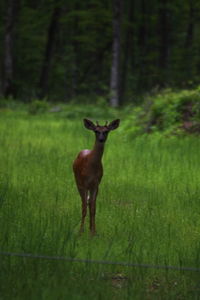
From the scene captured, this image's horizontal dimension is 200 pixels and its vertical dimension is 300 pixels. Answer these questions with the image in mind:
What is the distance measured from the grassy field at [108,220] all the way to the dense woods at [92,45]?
14.5 meters

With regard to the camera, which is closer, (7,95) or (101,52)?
(7,95)

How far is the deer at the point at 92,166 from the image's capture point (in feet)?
20.2

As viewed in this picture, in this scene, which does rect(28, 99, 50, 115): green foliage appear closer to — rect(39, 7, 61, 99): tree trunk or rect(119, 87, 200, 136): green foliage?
rect(119, 87, 200, 136): green foliage

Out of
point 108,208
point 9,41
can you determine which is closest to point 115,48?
point 9,41

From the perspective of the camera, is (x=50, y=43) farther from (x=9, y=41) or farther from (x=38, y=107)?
(x=38, y=107)

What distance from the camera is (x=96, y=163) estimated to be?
6332mm

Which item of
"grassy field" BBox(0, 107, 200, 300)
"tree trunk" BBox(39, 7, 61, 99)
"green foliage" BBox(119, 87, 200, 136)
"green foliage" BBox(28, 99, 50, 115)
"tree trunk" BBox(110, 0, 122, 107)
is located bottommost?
"grassy field" BBox(0, 107, 200, 300)

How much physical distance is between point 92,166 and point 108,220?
50.8 inches

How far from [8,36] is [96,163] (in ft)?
83.6

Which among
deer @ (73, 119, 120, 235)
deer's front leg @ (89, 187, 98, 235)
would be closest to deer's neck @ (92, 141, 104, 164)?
deer @ (73, 119, 120, 235)

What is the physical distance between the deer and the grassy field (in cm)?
40

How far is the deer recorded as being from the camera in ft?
20.2

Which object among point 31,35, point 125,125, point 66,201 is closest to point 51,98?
point 31,35

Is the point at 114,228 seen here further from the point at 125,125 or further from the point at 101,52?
the point at 101,52
